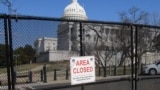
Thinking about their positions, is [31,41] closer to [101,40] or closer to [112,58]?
[101,40]

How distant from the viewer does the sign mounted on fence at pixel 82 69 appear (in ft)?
25.8

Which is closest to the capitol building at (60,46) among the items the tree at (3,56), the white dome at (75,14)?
the tree at (3,56)

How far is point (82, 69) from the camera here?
8.02 metres

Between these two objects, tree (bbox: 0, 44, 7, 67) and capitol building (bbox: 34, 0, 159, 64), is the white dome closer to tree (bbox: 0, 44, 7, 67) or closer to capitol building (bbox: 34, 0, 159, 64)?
capitol building (bbox: 34, 0, 159, 64)

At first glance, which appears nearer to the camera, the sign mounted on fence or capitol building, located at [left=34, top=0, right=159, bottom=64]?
the sign mounted on fence

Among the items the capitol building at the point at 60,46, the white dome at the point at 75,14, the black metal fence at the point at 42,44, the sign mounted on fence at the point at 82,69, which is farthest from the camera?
the white dome at the point at 75,14

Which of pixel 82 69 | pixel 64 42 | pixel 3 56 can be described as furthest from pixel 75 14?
pixel 3 56

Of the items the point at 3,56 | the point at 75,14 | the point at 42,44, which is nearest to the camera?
the point at 3,56

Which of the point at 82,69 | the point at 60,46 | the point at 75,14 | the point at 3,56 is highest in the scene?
the point at 75,14

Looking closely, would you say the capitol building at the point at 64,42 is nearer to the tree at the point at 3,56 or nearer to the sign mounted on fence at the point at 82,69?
the sign mounted on fence at the point at 82,69

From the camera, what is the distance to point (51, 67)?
853 centimetres

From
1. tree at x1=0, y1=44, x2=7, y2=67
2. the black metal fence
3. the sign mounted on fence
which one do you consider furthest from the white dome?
tree at x1=0, y1=44, x2=7, y2=67

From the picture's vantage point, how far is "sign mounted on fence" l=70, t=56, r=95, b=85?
25.8 feet

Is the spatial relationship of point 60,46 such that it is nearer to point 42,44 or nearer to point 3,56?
point 42,44
